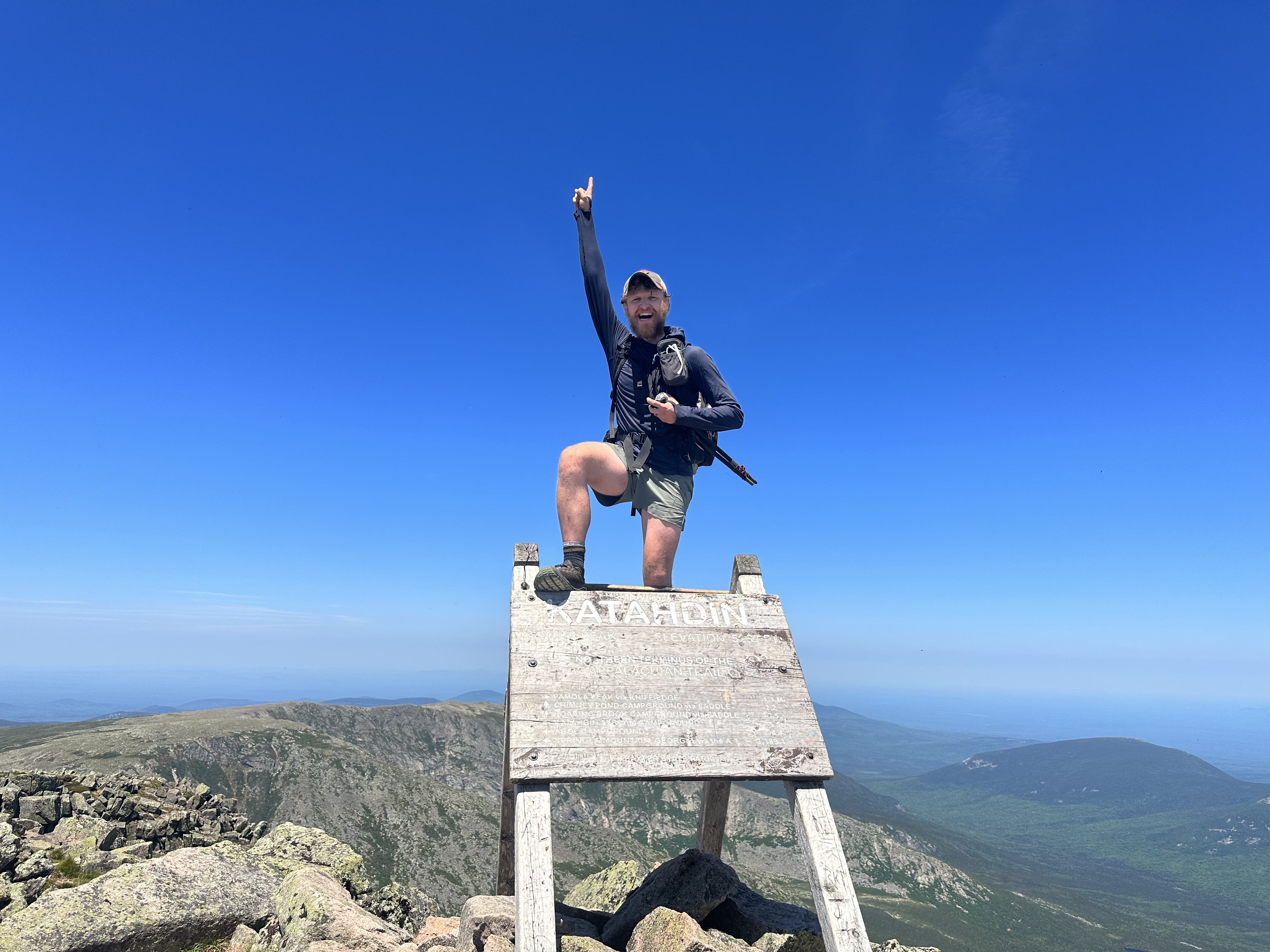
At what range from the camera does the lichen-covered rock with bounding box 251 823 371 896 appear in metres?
11.9

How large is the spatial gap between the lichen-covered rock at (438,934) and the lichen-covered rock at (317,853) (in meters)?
1.69

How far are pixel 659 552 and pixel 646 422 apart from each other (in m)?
1.67

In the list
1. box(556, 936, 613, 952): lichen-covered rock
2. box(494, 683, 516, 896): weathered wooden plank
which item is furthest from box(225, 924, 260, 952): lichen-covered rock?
box(556, 936, 613, 952): lichen-covered rock

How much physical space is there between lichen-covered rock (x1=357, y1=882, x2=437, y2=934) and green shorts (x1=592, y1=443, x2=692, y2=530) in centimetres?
754

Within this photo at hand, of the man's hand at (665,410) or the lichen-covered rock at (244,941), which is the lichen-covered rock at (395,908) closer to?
the lichen-covered rock at (244,941)

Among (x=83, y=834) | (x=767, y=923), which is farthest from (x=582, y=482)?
(x=83, y=834)

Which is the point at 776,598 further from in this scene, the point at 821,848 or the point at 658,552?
the point at 821,848

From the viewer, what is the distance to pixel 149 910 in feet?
26.2

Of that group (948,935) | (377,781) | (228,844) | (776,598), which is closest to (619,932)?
(776,598)

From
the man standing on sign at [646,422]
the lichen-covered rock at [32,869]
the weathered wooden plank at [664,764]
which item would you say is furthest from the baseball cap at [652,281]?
the lichen-covered rock at [32,869]

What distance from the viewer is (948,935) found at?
642ft

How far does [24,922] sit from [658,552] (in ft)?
26.8

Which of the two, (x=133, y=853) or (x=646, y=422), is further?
(x=133, y=853)

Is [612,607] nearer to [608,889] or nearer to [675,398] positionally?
[675,398]
